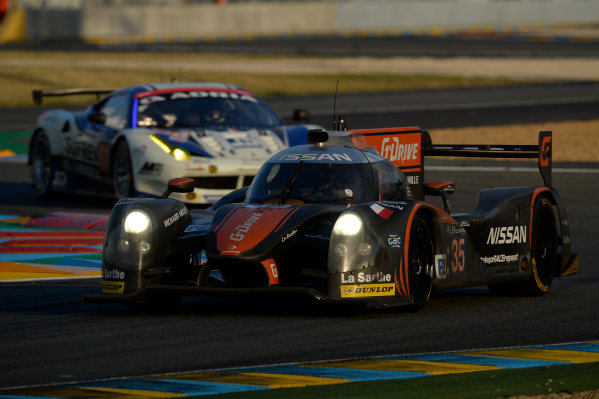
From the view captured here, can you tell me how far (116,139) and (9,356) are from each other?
27.8ft

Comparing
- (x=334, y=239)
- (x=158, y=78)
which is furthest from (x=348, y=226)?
(x=158, y=78)

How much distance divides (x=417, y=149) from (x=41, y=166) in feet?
26.6

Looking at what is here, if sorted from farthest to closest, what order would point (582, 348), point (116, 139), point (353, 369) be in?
1. point (116, 139)
2. point (582, 348)
3. point (353, 369)

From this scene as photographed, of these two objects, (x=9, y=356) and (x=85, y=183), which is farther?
(x=85, y=183)

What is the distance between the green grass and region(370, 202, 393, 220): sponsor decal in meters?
23.8

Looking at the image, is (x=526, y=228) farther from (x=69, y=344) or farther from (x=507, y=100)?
(x=507, y=100)

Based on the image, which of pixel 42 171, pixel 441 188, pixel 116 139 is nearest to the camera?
pixel 441 188

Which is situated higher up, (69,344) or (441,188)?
(441,188)

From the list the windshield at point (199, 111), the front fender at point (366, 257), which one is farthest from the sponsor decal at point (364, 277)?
the windshield at point (199, 111)

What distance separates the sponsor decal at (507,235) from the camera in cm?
946

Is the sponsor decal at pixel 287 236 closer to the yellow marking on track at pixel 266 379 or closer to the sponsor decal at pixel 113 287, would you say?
the sponsor decal at pixel 113 287

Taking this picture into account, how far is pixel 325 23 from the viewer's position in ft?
223

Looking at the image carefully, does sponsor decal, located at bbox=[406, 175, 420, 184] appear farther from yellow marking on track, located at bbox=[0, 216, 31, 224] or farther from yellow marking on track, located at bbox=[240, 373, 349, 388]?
yellow marking on track, located at bbox=[0, 216, 31, 224]

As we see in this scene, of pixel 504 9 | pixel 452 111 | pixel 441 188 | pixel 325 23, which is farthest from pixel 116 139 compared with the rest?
pixel 504 9
